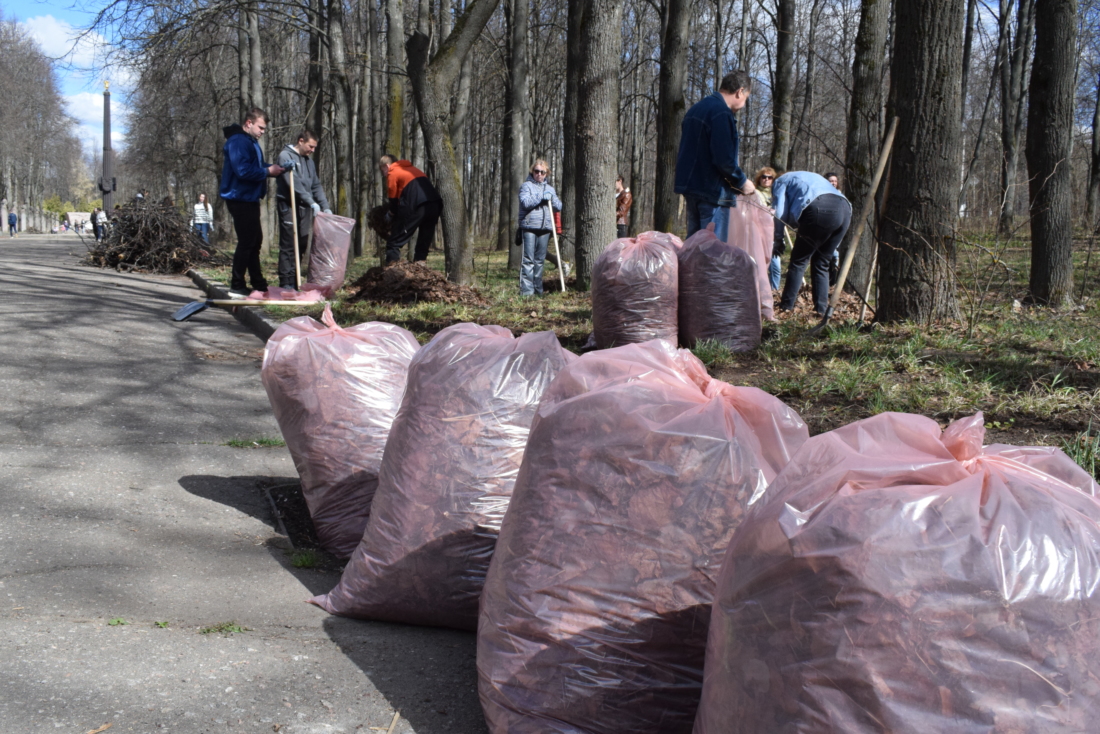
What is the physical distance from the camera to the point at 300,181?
9.32 m

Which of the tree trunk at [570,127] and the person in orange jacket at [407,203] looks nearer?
the person in orange jacket at [407,203]

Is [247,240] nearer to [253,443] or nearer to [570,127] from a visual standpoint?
[253,443]

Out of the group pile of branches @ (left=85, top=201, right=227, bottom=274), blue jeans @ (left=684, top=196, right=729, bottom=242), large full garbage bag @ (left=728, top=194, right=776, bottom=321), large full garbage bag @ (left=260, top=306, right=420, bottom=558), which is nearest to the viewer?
large full garbage bag @ (left=260, top=306, right=420, bottom=558)

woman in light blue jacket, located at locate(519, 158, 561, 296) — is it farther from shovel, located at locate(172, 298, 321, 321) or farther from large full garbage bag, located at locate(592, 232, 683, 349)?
large full garbage bag, located at locate(592, 232, 683, 349)

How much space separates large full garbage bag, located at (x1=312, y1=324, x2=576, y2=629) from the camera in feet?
7.73

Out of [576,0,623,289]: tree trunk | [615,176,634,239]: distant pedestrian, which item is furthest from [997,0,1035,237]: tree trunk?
[576,0,623,289]: tree trunk

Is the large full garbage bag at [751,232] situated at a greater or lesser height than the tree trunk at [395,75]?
lesser

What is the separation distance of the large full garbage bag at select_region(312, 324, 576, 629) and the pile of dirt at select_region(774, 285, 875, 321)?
14.7ft

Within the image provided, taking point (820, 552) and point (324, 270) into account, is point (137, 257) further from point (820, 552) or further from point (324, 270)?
point (820, 552)

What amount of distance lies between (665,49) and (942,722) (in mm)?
11292

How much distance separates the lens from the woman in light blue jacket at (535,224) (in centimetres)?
970

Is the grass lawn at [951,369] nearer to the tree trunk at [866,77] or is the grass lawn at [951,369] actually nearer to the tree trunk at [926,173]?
the tree trunk at [926,173]

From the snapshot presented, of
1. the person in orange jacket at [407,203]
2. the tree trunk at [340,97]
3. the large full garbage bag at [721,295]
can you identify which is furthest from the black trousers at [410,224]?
the tree trunk at [340,97]

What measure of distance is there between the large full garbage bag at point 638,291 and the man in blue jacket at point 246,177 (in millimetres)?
5037
